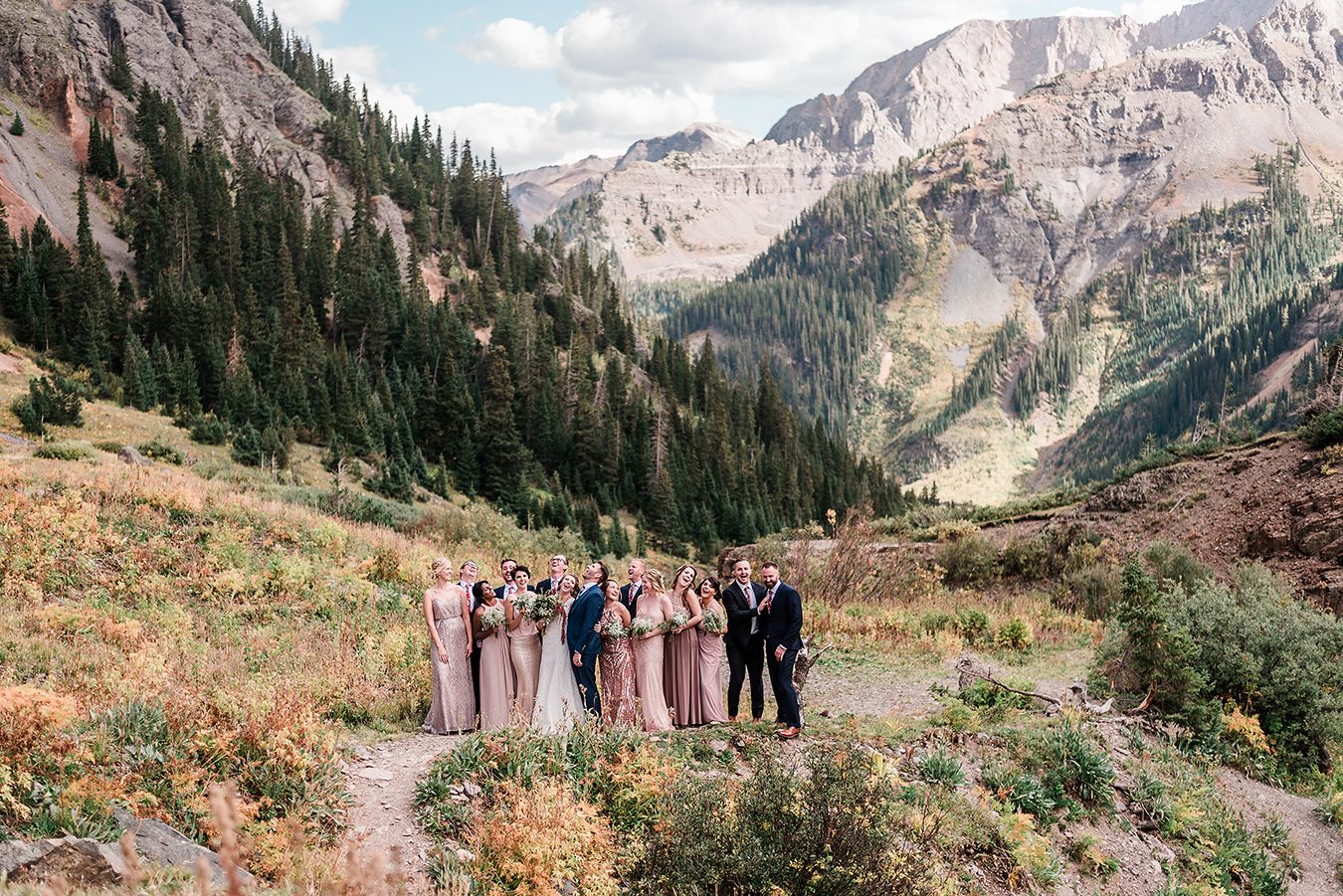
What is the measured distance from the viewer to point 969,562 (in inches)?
1119

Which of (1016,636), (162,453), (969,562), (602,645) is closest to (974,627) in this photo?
(1016,636)

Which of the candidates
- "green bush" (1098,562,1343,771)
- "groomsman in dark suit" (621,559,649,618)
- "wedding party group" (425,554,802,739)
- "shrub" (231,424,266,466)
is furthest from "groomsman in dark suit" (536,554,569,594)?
"shrub" (231,424,266,466)

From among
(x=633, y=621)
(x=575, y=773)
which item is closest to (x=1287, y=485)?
(x=633, y=621)

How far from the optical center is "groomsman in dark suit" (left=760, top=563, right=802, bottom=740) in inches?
464

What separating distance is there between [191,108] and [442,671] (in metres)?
101

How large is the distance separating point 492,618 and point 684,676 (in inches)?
110

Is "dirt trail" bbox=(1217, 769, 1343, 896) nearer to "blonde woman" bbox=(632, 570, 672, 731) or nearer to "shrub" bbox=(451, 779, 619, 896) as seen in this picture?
"blonde woman" bbox=(632, 570, 672, 731)

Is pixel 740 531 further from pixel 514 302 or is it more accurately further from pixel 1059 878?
pixel 1059 878

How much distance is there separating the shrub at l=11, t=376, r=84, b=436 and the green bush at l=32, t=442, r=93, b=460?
861 centimetres

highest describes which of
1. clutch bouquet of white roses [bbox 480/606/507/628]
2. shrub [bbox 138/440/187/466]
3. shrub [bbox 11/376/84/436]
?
shrub [bbox 11/376/84/436]

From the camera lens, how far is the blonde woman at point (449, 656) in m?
11.8

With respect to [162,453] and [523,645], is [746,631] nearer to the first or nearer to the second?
[523,645]

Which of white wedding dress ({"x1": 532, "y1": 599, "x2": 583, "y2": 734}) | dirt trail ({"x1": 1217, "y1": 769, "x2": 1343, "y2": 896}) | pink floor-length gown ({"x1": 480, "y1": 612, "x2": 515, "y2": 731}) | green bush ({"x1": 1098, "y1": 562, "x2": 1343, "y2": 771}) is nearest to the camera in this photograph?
dirt trail ({"x1": 1217, "y1": 769, "x2": 1343, "y2": 896})

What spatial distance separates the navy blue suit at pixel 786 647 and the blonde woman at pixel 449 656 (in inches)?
163
